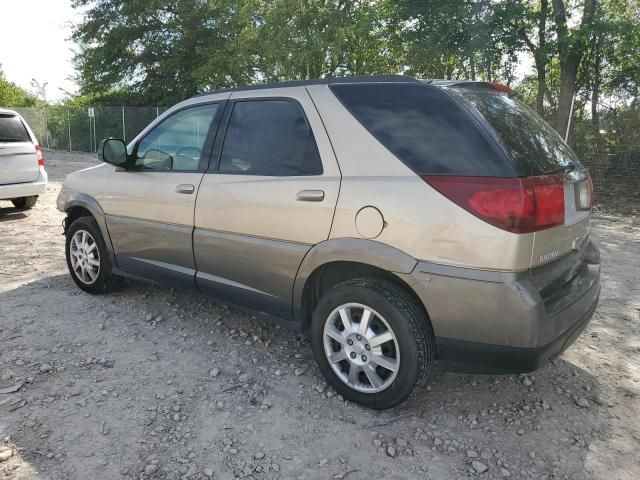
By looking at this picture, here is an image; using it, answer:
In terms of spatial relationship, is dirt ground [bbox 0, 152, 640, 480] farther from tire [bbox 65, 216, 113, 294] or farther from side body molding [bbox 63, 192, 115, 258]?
side body molding [bbox 63, 192, 115, 258]

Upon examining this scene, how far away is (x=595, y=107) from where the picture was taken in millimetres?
10977

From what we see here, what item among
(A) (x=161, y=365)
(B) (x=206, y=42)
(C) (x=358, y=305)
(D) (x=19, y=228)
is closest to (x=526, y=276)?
(C) (x=358, y=305)

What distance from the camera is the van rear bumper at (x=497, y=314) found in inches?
90.5

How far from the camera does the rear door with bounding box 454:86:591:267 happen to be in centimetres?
240

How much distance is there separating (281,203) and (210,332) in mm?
1365

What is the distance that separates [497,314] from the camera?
7.62 feet

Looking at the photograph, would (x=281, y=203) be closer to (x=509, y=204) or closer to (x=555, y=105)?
(x=509, y=204)

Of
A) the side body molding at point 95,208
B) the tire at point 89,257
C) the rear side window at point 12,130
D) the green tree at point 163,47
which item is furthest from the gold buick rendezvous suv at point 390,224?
the green tree at point 163,47

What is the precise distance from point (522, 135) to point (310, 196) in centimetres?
117

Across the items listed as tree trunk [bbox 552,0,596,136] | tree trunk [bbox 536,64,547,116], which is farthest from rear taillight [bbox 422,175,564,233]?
tree trunk [bbox 536,64,547,116]

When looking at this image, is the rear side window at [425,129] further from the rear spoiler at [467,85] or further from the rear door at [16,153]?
the rear door at [16,153]

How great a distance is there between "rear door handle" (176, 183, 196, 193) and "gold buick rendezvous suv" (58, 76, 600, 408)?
0.05 feet

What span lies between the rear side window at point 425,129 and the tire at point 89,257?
2698 mm

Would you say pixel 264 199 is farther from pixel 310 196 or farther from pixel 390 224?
pixel 390 224
